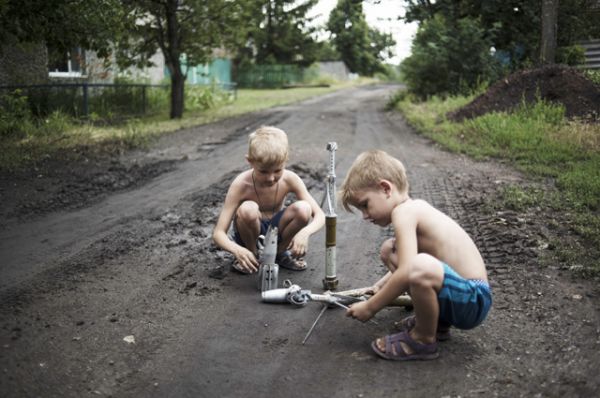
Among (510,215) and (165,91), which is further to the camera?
(165,91)

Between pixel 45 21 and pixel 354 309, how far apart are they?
6.45 m

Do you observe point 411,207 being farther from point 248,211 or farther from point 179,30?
point 179,30

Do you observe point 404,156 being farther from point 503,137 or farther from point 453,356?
point 453,356

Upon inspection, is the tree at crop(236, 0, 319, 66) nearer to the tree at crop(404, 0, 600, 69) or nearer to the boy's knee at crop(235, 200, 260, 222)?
the tree at crop(404, 0, 600, 69)

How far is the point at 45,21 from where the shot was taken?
24.0ft

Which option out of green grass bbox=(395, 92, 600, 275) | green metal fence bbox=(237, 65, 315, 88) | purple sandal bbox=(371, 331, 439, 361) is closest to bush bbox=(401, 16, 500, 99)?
green grass bbox=(395, 92, 600, 275)

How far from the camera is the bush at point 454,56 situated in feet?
51.3

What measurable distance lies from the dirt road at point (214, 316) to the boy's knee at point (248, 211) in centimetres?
51

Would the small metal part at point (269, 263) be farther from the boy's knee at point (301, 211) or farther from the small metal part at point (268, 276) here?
the boy's knee at point (301, 211)

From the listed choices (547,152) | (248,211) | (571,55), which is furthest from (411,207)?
(571,55)

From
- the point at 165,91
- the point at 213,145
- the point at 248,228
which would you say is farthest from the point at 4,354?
the point at 165,91

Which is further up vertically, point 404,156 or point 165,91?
→ point 165,91

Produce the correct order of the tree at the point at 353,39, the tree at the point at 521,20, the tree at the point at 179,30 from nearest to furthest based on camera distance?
the tree at the point at 179,30
the tree at the point at 521,20
the tree at the point at 353,39

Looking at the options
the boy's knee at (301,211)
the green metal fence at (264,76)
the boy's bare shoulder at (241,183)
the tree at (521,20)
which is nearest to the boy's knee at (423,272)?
the boy's knee at (301,211)
